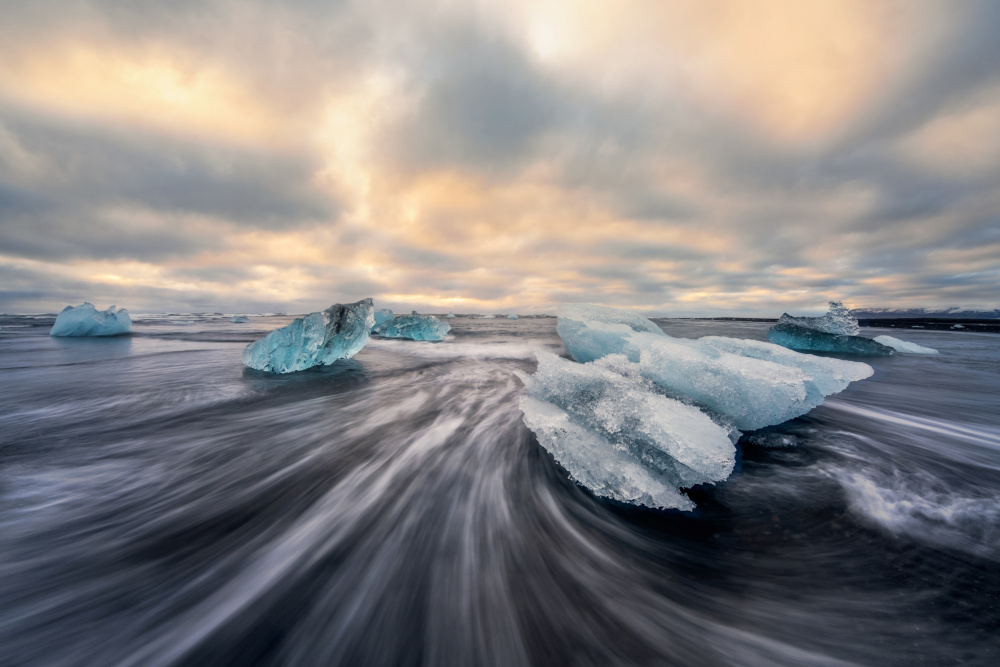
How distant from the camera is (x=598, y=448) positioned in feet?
8.07

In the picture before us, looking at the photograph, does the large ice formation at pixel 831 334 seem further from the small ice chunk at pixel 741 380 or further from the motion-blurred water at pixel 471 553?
the small ice chunk at pixel 741 380

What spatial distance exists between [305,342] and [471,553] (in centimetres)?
745

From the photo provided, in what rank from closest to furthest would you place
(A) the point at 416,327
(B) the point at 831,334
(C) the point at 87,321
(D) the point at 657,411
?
1. (D) the point at 657,411
2. (B) the point at 831,334
3. (C) the point at 87,321
4. (A) the point at 416,327

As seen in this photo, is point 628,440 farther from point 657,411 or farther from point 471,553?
point 471,553

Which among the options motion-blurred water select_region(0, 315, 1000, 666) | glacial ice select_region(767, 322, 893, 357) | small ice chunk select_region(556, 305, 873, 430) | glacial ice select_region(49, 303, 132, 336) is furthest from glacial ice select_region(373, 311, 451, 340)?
glacial ice select_region(767, 322, 893, 357)

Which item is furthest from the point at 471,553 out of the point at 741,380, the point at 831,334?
the point at 831,334

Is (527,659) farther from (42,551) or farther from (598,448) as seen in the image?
(42,551)

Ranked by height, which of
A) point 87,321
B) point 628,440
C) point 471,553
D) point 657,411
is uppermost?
point 87,321

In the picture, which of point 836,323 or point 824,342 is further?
point 824,342

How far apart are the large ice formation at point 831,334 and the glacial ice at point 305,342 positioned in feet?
51.0

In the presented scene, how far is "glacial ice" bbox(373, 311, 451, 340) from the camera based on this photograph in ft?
56.0

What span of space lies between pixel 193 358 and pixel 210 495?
10.3m

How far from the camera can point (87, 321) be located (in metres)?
15.9

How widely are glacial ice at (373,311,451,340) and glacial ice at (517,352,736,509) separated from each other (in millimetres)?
14793
